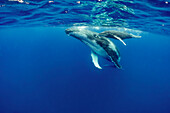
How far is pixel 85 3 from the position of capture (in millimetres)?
12727

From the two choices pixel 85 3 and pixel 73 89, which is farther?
pixel 73 89

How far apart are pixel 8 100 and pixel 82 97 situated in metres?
18.3

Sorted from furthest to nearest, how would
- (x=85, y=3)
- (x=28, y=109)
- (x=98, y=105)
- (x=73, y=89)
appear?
(x=73, y=89) → (x=98, y=105) → (x=28, y=109) → (x=85, y=3)

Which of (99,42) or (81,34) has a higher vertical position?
(81,34)

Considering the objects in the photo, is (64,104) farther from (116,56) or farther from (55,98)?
(116,56)

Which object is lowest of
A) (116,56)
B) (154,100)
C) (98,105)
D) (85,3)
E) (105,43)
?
(154,100)

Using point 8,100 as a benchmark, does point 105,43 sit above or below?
above

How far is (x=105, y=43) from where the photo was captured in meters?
4.24

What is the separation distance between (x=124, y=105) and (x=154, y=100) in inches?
405

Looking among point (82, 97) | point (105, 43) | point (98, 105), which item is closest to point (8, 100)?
point (82, 97)

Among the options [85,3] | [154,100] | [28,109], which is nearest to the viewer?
[85,3]

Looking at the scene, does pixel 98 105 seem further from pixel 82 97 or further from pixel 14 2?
pixel 14 2

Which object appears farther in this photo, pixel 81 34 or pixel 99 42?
pixel 99 42

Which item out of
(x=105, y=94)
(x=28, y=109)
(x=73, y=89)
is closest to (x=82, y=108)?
(x=73, y=89)
